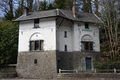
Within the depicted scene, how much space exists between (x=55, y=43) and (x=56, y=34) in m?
1.47

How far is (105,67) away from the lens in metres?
36.2

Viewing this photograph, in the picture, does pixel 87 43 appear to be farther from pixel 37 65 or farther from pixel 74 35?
pixel 37 65

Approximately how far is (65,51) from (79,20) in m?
5.33

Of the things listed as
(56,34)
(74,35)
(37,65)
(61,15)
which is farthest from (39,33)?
(74,35)

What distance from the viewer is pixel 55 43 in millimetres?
36656

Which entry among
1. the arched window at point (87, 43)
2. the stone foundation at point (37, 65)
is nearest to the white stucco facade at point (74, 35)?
the arched window at point (87, 43)

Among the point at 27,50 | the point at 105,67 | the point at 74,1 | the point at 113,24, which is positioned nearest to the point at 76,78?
the point at 105,67

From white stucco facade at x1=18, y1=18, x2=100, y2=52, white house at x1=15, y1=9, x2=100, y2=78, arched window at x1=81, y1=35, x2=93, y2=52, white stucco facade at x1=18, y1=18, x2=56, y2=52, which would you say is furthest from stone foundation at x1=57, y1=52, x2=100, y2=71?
white stucco facade at x1=18, y1=18, x2=56, y2=52

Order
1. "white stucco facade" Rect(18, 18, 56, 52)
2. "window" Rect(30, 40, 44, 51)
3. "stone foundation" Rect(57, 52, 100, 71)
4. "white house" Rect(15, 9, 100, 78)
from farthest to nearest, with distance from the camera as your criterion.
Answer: "stone foundation" Rect(57, 52, 100, 71) → "window" Rect(30, 40, 44, 51) → "white stucco facade" Rect(18, 18, 56, 52) → "white house" Rect(15, 9, 100, 78)

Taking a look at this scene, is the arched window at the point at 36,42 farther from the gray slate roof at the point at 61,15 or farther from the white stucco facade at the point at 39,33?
the gray slate roof at the point at 61,15

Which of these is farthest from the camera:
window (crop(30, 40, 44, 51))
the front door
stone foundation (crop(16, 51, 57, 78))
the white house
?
the front door

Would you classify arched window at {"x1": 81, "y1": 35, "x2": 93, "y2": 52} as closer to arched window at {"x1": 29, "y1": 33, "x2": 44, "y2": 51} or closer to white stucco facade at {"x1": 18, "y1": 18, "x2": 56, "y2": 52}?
white stucco facade at {"x1": 18, "y1": 18, "x2": 56, "y2": 52}

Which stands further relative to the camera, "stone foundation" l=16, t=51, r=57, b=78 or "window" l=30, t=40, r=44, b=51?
"window" l=30, t=40, r=44, b=51

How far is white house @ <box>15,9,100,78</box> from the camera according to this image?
37.0m
